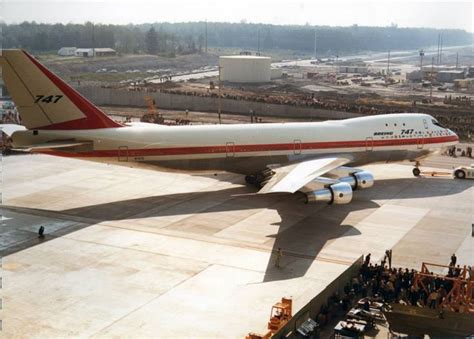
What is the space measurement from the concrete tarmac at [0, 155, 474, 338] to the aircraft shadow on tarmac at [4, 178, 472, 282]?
0.11 metres

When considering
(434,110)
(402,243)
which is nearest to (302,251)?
(402,243)

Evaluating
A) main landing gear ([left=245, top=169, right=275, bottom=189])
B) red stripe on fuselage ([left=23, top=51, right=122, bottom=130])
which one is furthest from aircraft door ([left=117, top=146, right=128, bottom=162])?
main landing gear ([left=245, top=169, right=275, bottom=189])

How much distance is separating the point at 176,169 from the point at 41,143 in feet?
36.1

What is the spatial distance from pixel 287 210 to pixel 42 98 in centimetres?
2081

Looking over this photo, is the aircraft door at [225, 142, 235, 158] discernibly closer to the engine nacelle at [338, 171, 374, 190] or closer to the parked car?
the engine nacelle at [338, 171, 374, 190]

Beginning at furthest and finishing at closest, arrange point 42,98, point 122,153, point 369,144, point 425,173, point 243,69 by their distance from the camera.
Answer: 1. point 243,69
2. point 425,173
3. point 369,144
4. point 122,153
5. point 42,98

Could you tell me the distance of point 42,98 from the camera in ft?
147

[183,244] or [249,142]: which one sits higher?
[249,142]

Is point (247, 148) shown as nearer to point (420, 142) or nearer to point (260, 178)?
point (260, 178)

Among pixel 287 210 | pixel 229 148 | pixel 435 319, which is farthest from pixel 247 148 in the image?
pixel 435 319

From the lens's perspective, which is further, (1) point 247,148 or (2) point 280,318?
(1) point 247,148

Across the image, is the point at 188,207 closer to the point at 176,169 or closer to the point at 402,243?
the point at 176,169

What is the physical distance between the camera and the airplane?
43.6m

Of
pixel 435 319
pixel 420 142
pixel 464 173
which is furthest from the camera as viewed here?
pixel 464 173
